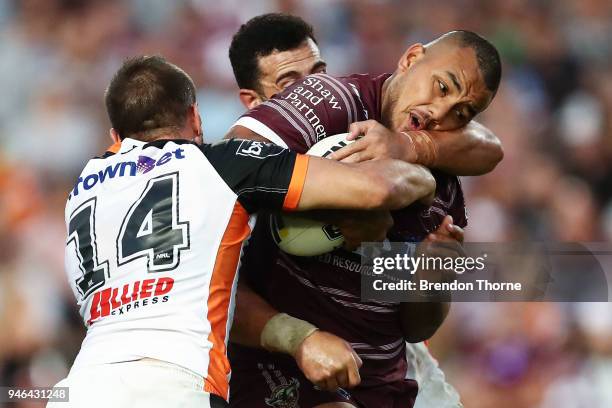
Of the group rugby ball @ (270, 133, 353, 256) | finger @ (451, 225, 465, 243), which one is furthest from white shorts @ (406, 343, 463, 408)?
rugby ball @ (270, 133, 353, 256)

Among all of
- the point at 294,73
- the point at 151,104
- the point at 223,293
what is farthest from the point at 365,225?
the point at 294,73

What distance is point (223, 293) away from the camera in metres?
Answer: 3.12

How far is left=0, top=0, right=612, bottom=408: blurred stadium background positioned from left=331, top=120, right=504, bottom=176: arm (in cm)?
306

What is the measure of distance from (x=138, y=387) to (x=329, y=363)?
60 cm

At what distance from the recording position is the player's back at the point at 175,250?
3.00 metres

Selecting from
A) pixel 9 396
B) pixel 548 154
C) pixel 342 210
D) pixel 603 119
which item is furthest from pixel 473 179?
pixel 342 210

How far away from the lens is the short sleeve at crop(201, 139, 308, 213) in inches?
119

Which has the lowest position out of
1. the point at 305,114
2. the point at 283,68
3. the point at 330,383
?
the point at 330,383

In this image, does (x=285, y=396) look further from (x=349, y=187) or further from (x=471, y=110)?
(x=471, y=110)

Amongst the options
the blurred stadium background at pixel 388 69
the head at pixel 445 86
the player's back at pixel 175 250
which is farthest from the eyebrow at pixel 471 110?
the blurred stadium background at pixel 388 69

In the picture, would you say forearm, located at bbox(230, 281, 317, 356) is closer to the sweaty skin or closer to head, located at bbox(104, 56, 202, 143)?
head, located at bbox(104, 56, 202, 143)

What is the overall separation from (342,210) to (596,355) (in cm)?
407

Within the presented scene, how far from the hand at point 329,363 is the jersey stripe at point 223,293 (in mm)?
259

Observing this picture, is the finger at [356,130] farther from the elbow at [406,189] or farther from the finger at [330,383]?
the finger at [330,383]
